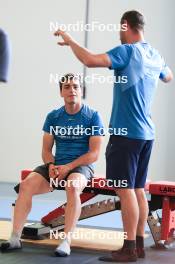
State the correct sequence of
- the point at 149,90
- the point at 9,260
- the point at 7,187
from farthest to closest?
the point at 7,187
the point at 149,90
the point at 9,260

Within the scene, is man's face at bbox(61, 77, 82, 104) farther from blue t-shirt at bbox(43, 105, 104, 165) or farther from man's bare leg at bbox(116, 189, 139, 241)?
man's bare leg at bbox(116, 189, 139, 241)

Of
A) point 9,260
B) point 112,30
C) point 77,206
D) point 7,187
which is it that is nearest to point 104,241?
point 77,206

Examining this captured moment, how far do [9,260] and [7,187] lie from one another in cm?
362

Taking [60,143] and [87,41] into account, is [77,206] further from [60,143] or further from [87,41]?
[87,41]

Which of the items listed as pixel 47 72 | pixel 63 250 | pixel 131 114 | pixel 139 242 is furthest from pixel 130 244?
pixel 47 72

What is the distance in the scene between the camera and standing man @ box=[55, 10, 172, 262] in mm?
2775

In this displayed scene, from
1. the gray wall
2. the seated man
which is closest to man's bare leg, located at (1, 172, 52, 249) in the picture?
the seated man

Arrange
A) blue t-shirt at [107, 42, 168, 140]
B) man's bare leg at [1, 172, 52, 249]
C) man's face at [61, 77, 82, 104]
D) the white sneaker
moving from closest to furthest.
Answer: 1. blue t-shirt at [107, 42, 168, 140]
2. the white sneaker
3. man's bare leg at [1, 172, 52, 249]
4. man's face at [61, 77, 82, 104]

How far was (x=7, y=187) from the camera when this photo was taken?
6301mm

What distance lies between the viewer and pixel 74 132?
10.6 ft

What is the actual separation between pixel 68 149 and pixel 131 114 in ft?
1.90

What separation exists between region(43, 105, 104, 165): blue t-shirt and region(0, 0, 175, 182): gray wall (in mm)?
3048

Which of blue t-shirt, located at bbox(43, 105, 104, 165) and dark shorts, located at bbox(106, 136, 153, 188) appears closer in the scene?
dark shorts, located at bbox(106, 136, 153, 188)

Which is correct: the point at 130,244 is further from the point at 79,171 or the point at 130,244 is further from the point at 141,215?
the point at 79,171
